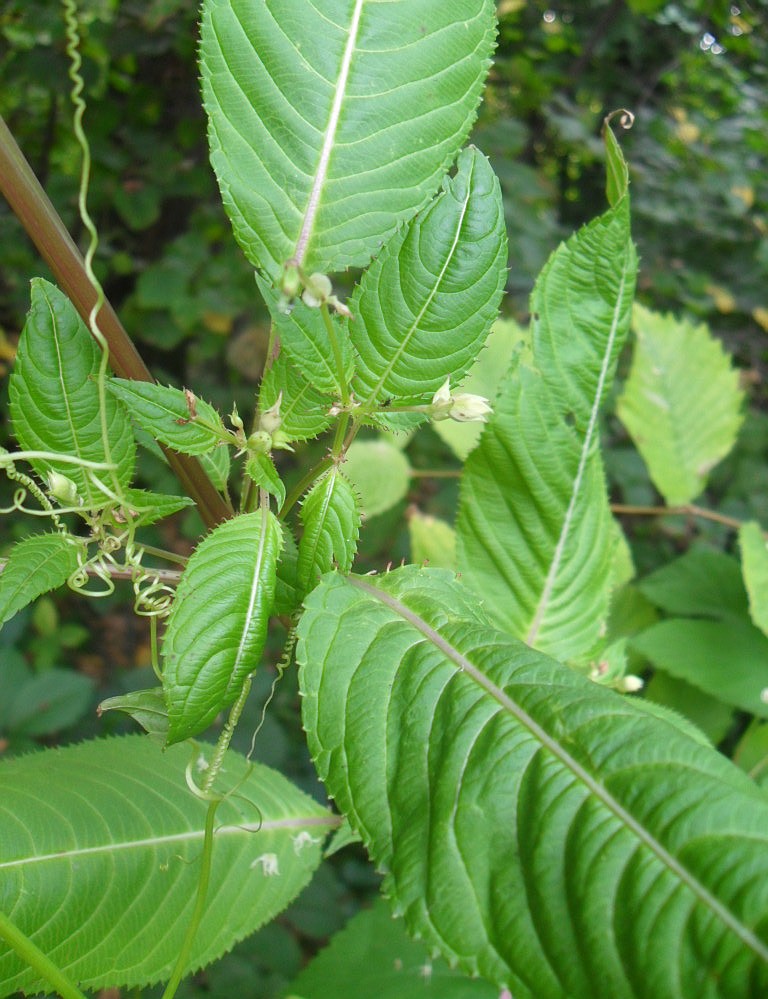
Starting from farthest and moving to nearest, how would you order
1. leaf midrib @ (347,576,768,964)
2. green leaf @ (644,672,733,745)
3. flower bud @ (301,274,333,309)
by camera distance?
green leaf @ (644,672,733,745) < flower bud @ (301,274,333,309) < leaf midrib @ (347,576,768,964)

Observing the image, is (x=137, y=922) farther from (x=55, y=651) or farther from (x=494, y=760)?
(x=55, y=651)

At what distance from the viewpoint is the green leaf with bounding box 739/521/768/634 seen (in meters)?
1.19

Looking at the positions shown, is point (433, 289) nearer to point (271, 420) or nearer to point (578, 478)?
point (271, 420)

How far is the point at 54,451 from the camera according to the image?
0.60 metres

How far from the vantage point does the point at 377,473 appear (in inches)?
58.7

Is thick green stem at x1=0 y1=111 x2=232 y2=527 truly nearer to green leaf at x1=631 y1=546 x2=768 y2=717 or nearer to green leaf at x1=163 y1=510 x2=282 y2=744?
green leaf at x1=163 y1=510 x2=282 y2=744

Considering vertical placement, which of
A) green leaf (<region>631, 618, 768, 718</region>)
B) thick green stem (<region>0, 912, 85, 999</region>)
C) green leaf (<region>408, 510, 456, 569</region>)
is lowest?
green leaf (<region>631, 618, 768, 718</region>)

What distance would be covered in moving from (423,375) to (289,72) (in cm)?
27

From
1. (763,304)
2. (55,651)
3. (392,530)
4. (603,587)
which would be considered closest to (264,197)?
(603,587)

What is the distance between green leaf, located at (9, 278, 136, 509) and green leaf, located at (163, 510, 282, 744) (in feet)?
0.42

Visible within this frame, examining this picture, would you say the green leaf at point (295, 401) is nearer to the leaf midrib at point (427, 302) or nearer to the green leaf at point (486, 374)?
the leaf midrib at point (427, 302)

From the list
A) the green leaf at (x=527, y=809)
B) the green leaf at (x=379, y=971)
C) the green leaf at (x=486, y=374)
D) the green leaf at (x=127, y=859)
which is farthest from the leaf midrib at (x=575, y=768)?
the green leaf at (x=486, y=374)

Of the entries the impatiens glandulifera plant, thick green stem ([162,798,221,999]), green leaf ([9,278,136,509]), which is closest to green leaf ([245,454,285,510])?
the impatiens glandulifera plant

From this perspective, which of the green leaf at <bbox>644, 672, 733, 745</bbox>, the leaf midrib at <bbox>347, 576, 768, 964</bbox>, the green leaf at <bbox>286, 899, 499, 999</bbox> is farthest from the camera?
the green leaf at <bbox>644, 672, 733, 745</bbox>
